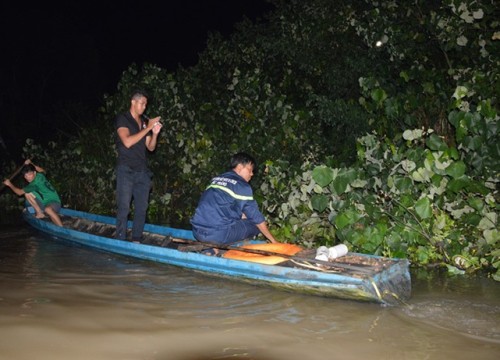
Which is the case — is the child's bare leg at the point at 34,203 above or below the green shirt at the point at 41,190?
below

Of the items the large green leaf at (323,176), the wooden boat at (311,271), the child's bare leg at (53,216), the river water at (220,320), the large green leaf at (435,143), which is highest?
the large green leaf at (435,143)

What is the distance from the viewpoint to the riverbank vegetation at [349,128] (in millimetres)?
5617

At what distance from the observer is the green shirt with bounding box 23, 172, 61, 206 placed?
350 inches

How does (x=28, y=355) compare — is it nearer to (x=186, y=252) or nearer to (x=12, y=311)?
(x=12, y=311)

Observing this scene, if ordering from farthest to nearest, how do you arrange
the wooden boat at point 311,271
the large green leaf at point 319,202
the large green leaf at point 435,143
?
1. the large green leaf at point 319,202
2. the large green leaf at point 435,143
3. the wooden boat at point 311,271

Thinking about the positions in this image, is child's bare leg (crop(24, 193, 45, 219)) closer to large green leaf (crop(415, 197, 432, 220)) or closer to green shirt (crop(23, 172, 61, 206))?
green shirt (crop(23, 172, 61, 206))

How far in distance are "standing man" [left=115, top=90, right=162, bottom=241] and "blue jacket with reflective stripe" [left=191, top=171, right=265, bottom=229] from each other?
1.29 meters

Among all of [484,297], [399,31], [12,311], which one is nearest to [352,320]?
[484,297]

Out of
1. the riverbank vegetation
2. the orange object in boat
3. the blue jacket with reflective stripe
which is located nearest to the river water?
the orange object in boat

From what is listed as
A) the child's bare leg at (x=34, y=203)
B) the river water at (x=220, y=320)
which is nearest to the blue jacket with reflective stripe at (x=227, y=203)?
the river water at (x=220, y=320)

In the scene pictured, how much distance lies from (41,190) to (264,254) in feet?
18.0

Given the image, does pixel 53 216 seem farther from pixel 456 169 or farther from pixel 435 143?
pixel 456 169

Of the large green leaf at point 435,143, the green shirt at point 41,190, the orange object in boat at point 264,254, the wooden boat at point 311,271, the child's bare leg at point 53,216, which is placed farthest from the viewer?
the green shirt at point 41,190

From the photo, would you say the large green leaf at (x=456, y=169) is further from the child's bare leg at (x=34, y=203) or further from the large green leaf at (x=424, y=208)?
the child's bare leg at (x=34, y=203)
